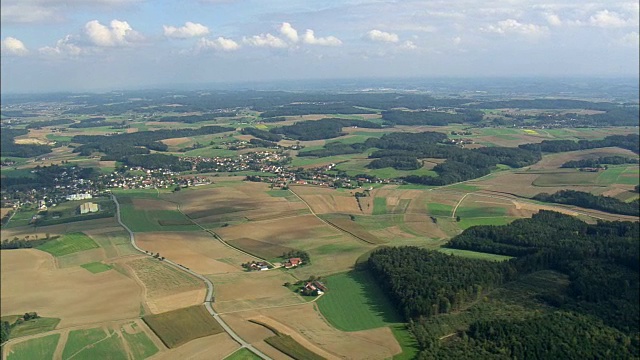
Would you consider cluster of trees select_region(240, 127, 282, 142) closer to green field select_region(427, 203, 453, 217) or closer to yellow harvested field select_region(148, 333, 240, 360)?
green field select_region(427, 203, 453, 217)

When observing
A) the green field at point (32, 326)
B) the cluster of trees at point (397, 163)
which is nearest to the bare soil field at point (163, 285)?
the green field at point (32, 326)

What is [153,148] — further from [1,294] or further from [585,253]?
[585,253]

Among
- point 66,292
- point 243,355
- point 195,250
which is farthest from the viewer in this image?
point 195,250

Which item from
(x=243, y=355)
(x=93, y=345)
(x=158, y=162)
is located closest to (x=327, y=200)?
(x=243, y=355)

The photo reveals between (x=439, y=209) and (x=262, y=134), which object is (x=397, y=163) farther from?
(x=262, y=134)

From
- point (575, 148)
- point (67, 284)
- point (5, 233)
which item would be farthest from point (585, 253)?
point (575, 148)

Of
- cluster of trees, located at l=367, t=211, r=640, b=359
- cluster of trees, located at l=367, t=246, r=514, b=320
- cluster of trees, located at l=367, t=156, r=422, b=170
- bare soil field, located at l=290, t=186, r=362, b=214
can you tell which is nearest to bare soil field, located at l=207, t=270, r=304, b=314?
cluster of trees, located at l=367, t=246, r=514, b=320
